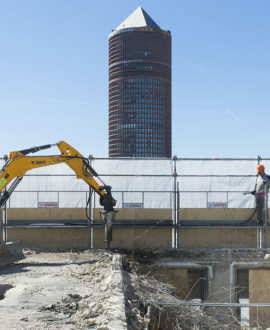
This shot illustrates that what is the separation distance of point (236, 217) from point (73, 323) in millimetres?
10457

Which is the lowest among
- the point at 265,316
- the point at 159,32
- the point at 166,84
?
the point at 265,316

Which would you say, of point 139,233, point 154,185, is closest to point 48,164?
point 154,185

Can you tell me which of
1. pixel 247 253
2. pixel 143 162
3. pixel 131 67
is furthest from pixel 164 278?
pixel 131 67

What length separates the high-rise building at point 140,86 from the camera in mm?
101562

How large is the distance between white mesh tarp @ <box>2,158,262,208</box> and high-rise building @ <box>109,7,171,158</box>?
8285 cm

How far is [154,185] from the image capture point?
54.4 feet

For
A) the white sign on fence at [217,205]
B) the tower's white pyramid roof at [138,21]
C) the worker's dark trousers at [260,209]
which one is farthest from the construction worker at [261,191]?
the tower's white pyramid roof at [138,21]

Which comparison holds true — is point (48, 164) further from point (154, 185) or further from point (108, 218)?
point (154, 185)

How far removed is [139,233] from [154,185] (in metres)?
1.68

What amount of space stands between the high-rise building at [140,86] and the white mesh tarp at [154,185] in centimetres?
8285

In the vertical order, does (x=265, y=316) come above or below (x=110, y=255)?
below

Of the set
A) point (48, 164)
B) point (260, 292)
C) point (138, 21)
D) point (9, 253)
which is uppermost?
point (138, 21)

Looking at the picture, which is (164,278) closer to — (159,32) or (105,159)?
(105,159)

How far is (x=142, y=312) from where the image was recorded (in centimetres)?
807
